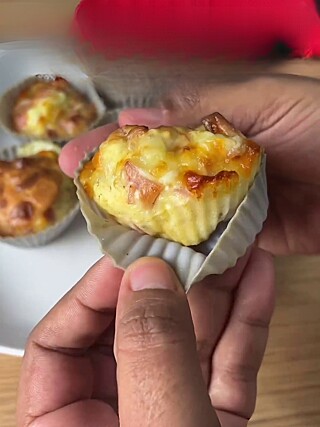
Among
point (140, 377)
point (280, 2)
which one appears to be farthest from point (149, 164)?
point (280, 2)

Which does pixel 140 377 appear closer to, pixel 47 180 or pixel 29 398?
pixel 29 398

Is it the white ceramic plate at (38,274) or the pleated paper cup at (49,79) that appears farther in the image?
the pleated paper cup at (49,79)

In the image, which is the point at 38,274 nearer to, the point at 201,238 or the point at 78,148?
the point at 78,148

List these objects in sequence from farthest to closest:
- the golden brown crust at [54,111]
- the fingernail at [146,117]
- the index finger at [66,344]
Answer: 1. the golden brown crust at [54,111]
2. the fingernail at [146,117]
3. the index finger at [66,344]

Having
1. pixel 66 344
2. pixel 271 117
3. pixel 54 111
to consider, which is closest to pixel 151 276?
pixel 66 344

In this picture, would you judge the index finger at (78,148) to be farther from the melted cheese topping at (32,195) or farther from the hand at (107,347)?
the hand at (107,347)

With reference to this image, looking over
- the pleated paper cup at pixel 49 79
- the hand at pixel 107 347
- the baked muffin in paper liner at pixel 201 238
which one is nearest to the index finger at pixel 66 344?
the hand at pixel 107 347
